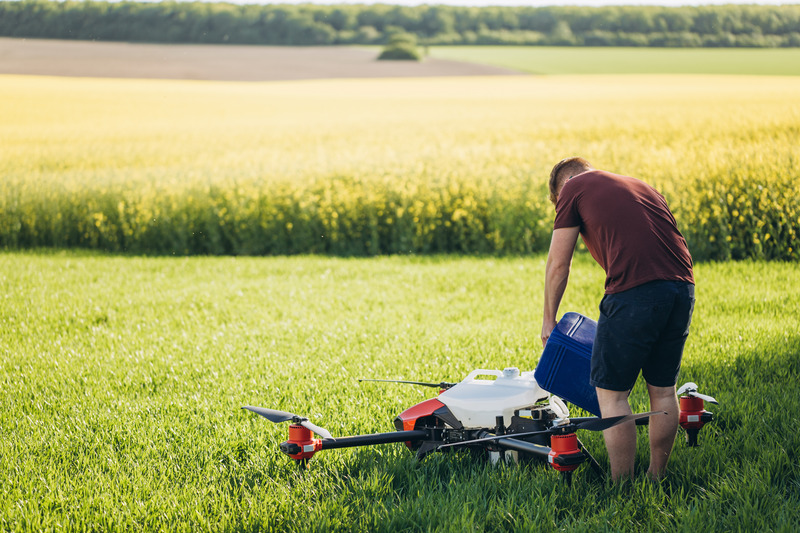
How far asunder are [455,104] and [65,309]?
2108 centimetres

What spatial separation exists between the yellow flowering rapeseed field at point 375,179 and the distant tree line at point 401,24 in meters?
2.97

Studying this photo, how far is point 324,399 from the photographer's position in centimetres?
470

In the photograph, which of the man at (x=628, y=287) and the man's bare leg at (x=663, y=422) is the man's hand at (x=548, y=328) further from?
the man's bare leg at (x=663, y=422)

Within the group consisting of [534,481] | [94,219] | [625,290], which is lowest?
[94,219]

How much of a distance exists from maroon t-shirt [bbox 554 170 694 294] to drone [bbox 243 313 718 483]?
0.38 m

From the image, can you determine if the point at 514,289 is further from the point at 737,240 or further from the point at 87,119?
the point at 87,119

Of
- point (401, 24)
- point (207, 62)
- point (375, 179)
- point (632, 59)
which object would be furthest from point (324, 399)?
point (632, 59)

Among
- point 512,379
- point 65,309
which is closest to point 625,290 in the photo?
point 512,379

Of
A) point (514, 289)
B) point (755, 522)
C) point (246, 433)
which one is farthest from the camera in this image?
point (514, 289)

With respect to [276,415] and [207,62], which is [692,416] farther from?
[207,62]

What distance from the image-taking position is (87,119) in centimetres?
1988

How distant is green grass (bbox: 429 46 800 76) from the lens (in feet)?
87.2

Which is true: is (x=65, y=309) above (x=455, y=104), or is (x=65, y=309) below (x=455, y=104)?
below

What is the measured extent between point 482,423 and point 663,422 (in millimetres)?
808
